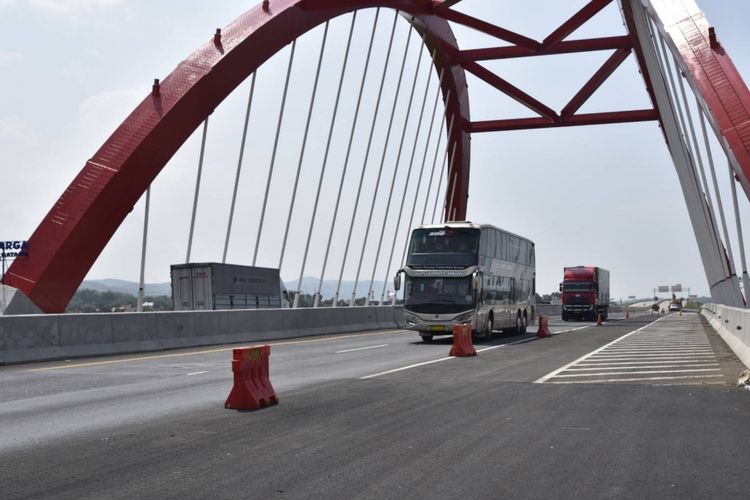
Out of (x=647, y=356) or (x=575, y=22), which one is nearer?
(x=647, y=356)

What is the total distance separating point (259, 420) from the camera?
9125 millimetres

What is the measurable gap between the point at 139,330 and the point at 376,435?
13864 mm

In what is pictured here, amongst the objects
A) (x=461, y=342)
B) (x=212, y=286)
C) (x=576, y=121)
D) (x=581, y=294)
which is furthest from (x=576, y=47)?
(x=461, y=342)

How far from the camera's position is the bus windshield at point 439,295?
1022 inches

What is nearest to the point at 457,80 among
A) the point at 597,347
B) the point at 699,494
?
the point at 597,347

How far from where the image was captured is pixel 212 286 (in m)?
33.9

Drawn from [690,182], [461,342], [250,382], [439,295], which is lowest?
[250,382]

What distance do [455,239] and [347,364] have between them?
10.6m

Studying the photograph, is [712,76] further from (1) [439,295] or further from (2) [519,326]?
(2) [519,326]

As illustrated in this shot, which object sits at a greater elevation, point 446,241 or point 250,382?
point 446,241

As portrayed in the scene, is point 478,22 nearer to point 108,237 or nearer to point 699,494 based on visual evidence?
point 108,237

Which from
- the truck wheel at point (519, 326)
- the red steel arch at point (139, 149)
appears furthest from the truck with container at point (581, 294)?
the red steel arch at point (139, 149)

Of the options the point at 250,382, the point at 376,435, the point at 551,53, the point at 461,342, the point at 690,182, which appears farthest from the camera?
the point at 551,53

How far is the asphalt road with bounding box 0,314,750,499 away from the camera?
6008 millimetres
